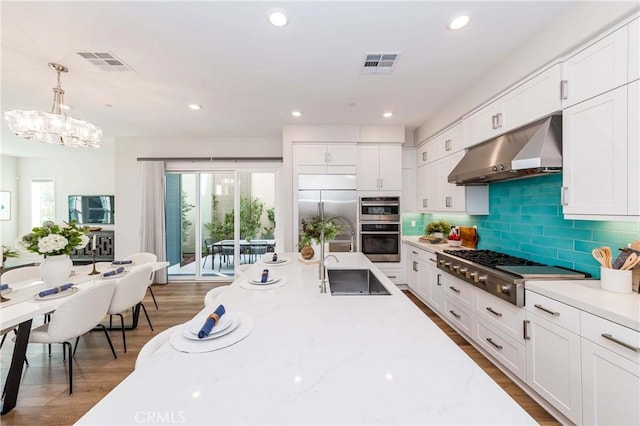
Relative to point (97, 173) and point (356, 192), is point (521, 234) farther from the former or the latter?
point (97, 173)

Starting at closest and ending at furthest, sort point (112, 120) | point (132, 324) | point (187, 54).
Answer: point (187, 54) < point (132, 324) < point (112, 120)

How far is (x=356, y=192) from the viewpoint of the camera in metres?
4.09

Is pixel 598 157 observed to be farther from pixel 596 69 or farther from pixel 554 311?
pixel 554 311

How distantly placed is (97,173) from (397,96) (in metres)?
7.49

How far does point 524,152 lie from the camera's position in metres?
1.94

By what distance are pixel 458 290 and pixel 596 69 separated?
6.68ft

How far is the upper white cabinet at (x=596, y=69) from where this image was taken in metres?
1.50

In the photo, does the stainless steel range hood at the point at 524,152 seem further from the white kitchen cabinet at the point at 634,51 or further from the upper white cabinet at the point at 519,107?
the white kitchen cabinet at the point at 634,51

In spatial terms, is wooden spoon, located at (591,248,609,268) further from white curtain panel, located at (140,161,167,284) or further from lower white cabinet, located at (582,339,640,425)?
white curtain panel, located at (140,161,167,284)

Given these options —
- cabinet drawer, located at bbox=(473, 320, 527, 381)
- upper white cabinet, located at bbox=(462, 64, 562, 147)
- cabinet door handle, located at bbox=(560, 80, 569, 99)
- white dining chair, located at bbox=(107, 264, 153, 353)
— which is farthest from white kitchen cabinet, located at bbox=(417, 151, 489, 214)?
white dining chair, located at bbox=(107, 264, 153, 353)

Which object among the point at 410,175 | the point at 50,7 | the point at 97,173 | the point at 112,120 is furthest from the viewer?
the point at 97,173

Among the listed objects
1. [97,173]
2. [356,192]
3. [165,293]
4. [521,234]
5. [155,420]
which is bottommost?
[165,293]

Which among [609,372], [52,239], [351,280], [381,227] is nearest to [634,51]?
[609,372]

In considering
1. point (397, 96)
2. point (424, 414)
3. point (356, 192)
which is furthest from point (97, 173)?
point (424, 414)
